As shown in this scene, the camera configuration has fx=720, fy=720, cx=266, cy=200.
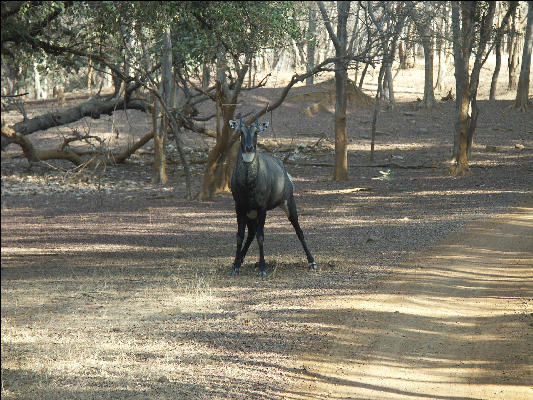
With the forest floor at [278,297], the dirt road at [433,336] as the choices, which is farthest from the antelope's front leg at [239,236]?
the dirt road at [433,336]

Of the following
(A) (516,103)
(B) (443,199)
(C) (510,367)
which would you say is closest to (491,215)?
(B) (443,199)

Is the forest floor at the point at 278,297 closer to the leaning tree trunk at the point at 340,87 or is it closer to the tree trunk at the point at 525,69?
the leaning tree trunk at the point at 340,87

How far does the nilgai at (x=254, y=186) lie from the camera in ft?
36.9

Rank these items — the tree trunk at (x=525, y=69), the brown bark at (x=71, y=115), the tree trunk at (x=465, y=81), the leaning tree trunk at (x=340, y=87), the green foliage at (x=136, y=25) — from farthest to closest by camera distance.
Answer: the tree trunk at (x=525, y=69) → the brown bark at (x=71, y=115) → the tree trunk at (x=465, y=81) → the leaning tree trunk at (x=340, y=87) → the green foliage at (x=136, y=25)

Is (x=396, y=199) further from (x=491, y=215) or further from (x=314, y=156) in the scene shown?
(x=314, y=156)

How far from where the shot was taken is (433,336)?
848cm

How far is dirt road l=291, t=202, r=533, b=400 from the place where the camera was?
22.9 feet

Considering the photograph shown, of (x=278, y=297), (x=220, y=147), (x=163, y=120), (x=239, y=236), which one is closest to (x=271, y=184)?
(x=239, y=236)

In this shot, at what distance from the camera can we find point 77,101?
161 feet

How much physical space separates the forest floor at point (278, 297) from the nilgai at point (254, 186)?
756mm

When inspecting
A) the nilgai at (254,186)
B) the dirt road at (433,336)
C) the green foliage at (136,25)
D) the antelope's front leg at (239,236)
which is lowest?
the dirt road at (433,336)

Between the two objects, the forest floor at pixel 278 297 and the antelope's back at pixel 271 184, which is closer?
the forest floor at pixel 278 297

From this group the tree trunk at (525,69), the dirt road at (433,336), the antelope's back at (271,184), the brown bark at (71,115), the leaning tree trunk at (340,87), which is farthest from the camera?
the tree trunk at (525,69)

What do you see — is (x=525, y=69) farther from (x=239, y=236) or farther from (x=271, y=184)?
(x=239, y=236)
